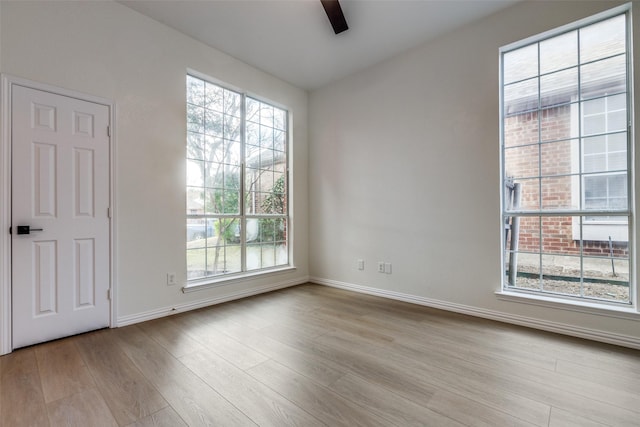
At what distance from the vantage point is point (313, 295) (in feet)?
12.0

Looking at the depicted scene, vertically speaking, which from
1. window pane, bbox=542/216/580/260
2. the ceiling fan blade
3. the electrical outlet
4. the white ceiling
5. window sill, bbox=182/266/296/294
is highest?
the white ceiling

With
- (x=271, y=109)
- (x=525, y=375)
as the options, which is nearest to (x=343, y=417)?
(x=525, y=375)

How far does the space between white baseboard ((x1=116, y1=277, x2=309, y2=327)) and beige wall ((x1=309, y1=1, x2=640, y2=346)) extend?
756 mm

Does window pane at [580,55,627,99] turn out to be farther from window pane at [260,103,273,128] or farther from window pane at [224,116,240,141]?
window pane at [224,116,240,141]

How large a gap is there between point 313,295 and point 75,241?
254 cm

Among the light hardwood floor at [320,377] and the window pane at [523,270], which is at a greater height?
the window pane at [523,270]

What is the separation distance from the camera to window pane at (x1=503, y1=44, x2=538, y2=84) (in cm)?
273

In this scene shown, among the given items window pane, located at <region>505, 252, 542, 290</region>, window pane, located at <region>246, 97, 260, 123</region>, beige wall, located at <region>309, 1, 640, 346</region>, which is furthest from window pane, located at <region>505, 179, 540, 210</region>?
A: window pane, located at <region>246, 97, 260, 123</region>

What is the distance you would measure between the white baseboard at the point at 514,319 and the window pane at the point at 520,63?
2376 mm

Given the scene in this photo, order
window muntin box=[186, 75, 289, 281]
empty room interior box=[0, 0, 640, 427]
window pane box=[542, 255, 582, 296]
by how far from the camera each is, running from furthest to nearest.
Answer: window muntin box=[186, 75, 289, 281], window pane box=[542, 255, 582, 296], empty room interior box=[0, 0, 640, 427]

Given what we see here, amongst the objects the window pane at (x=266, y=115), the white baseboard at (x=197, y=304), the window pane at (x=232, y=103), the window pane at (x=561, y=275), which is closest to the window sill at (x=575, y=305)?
the window pane at (x=561, y=275)

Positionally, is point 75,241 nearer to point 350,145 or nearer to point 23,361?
point 23,361

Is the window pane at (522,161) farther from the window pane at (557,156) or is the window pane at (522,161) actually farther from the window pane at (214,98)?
the window pane at (214,98)

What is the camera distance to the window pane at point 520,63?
2.73 m
